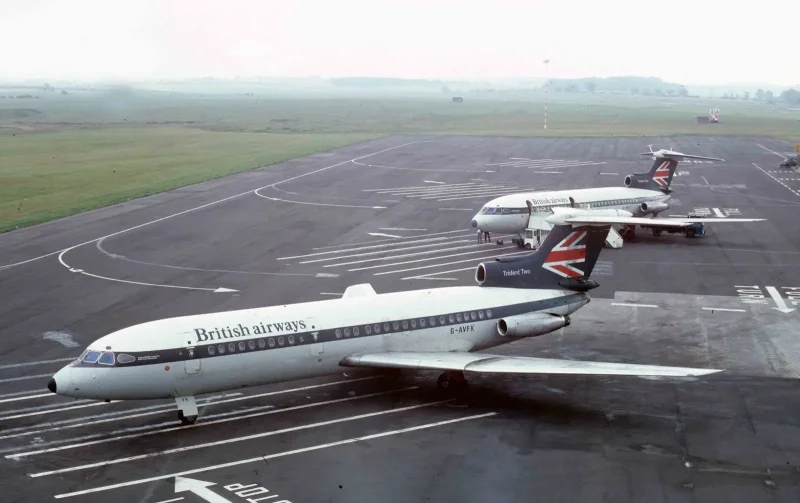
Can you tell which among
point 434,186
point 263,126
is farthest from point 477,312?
point 263,126

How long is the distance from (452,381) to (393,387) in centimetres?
213

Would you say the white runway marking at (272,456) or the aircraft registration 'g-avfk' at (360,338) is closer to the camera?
the white runway marking at (272,456)

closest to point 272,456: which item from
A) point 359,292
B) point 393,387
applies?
point 393,387

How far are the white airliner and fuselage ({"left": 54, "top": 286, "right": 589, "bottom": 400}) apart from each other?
22.0 metres

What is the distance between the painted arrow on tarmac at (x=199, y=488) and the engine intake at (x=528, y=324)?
40.2 feet

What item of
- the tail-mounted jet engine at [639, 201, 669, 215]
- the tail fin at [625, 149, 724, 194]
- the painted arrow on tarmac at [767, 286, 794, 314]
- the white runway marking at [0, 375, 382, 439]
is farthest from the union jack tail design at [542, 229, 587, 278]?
the tail fin at [625, 149, 724, 194]

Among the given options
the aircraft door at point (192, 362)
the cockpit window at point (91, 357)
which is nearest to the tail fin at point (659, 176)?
the aircraft door at point (192, 362)

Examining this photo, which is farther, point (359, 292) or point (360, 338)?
point (359, 292)

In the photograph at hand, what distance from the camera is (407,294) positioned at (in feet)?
102

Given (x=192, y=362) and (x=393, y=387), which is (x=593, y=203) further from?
(x=192, y=362)

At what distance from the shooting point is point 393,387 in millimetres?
30203

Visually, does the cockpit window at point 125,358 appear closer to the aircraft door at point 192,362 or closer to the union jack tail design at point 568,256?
the aircraft door at point 192,362

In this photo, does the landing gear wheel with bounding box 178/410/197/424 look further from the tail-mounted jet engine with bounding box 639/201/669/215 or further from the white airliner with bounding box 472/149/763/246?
the tail-mounted jet engine with bounding box 639/201/669/215

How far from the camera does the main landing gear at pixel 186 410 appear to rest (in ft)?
87.5
